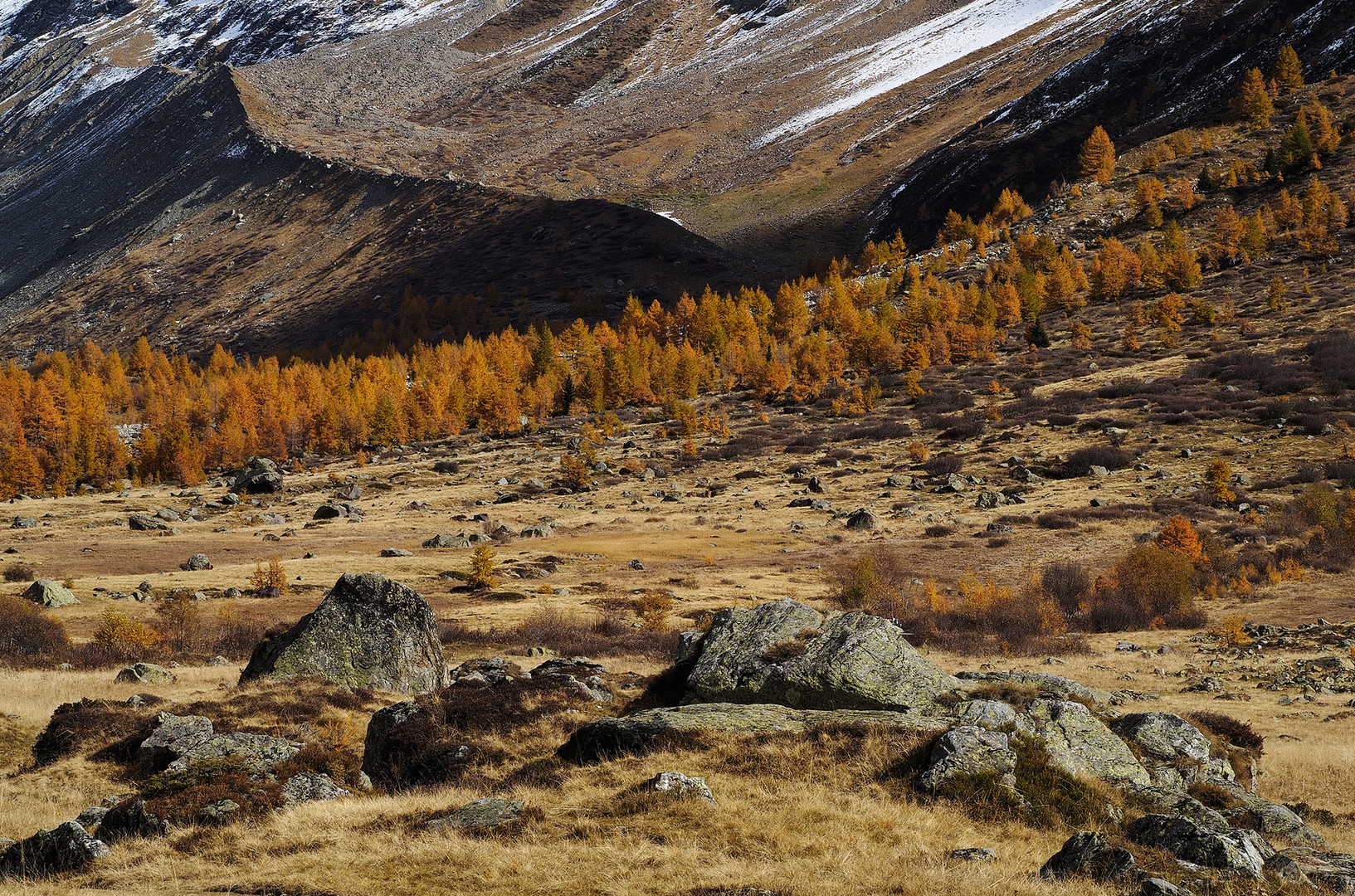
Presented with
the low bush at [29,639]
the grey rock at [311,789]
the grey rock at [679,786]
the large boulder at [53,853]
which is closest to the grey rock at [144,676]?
the low bush at [29,639]

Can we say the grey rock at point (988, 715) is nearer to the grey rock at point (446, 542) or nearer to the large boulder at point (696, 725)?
the large boulder at point (696, 725)

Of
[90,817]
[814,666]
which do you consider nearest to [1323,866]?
[814,666]

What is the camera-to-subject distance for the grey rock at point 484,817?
48.2ft

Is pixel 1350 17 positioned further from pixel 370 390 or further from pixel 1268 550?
pixel 370 390

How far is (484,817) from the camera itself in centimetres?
1512

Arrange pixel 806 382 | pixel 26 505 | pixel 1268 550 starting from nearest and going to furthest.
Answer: pixel 1268 550 < pixel 26 505 < pixel 806 382

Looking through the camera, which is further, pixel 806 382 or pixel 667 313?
pixel 667 313

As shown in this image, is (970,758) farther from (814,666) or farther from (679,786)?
(679,786)

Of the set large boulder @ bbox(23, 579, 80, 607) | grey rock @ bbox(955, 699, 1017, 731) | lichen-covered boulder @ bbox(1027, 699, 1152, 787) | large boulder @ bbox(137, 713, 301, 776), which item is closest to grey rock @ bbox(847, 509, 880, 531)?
lichen-covered boulder @ bbox(1027, 699, 1152, 787)

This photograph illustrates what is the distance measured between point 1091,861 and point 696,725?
803 centimetres

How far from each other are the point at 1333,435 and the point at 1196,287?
73.7m

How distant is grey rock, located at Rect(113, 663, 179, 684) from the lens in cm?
2941

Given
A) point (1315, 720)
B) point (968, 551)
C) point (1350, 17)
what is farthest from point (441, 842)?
point (1350, 17)

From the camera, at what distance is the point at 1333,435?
75.0 m
